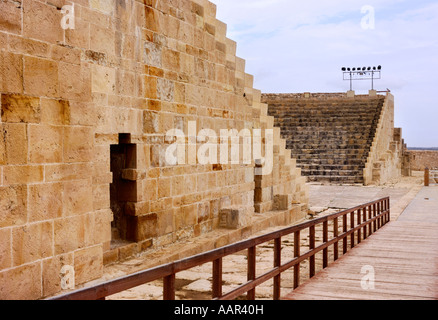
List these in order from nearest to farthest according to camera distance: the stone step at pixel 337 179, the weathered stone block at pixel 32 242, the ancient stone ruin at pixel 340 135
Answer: the weathered stone block at pixel 32 242 → the stone step at pixel 337 179 → the ancient stone ruin at pixel 340 135

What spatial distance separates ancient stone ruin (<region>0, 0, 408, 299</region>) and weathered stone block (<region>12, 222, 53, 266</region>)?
1cm

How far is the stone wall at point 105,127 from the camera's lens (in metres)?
4.73

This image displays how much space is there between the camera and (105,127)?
631cm

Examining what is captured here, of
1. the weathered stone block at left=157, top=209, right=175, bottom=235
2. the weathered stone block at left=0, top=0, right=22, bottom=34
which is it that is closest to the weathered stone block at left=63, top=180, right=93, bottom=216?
the weathered stone block at left=0, top=0, right=22, bottom=34

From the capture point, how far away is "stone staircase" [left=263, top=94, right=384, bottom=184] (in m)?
21.7

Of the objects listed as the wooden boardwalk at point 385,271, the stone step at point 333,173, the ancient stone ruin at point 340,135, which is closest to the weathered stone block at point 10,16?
the wooden boardwalk at point 385,271

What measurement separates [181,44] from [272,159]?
14.6 feet

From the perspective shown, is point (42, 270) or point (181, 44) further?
point (181, 44)

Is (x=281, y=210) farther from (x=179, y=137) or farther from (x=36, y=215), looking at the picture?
(x=36, y=215)

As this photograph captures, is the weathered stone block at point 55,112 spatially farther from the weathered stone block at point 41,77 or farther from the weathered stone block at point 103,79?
the weathered stone block at point 103,79

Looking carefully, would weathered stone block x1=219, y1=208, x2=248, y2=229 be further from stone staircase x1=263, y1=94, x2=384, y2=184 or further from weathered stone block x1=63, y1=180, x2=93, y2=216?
stone staircase x1=263, y1=94, x2=384, y2=184

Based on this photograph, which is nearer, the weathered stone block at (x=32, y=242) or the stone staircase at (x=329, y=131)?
the weathered stone block at (x=32, y=242)

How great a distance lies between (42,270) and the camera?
4930 mm
